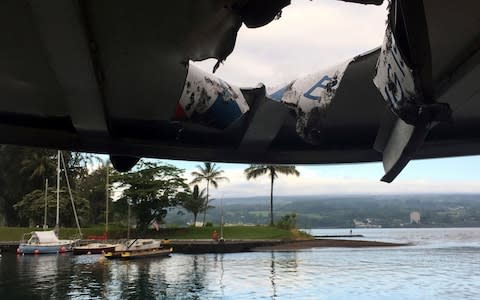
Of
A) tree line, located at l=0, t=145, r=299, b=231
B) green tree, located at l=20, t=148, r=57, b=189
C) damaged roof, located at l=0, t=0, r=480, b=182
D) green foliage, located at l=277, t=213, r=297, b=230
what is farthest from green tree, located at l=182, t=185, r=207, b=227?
damaged roof, located at l=0, t=0, r=480, b=182

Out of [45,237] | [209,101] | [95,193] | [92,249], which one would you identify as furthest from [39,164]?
[209,101]

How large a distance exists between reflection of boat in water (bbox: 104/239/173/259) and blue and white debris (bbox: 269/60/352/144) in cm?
4575

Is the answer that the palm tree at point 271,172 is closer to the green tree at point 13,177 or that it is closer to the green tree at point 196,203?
the green tree at point 196,203

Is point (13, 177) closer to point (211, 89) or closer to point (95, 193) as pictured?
point (95, 193)

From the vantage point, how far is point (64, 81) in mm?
6379

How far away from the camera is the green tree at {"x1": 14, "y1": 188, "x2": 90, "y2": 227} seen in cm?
7088

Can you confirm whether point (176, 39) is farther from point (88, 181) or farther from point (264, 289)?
point (88, 181)

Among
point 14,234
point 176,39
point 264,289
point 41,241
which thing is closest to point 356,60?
point 176,39

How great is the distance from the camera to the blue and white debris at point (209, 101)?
724 centimetres

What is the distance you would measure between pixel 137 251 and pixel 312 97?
46936 millimetres

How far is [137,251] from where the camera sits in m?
51.3

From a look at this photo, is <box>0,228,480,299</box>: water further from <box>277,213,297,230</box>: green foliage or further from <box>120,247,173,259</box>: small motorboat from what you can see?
<box>277,213,297,230</box>: green foliage

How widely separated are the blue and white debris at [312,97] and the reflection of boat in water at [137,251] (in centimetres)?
4575

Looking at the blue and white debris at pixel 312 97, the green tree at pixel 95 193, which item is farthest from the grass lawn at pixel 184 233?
the blue and white debris at pixel 312 97
